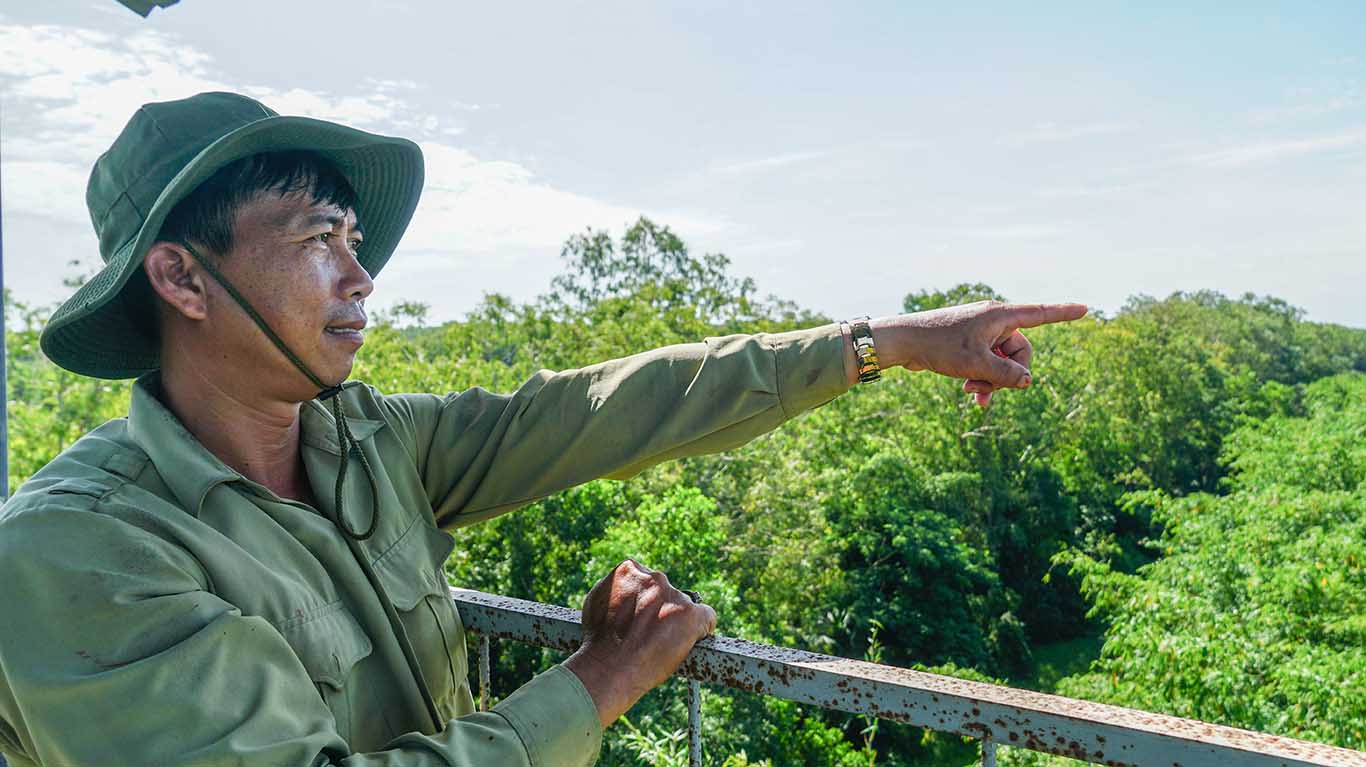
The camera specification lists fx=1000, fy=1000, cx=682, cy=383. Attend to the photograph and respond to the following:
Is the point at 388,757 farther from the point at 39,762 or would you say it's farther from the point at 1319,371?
the point at 1319,371

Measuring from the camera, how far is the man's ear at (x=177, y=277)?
1542 mm

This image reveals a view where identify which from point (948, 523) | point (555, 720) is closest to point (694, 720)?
point (555, 720)

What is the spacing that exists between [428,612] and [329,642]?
280mm

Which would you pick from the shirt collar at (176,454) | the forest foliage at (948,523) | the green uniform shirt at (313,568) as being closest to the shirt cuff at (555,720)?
the green uniform shirt at (313,568)

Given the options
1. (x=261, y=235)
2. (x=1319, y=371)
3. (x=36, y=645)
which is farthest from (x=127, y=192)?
(x=1319, y=371)

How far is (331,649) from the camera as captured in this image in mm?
1457

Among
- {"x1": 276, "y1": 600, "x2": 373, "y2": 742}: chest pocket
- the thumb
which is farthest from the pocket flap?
the thumb

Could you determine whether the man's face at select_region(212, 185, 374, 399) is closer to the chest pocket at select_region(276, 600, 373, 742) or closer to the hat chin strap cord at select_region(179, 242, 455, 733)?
the hat chin strap cord at select_region(179, 242, 455, 733)

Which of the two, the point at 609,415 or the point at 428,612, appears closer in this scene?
the point at 428,612

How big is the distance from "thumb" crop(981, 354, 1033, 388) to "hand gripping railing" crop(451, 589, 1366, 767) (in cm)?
60

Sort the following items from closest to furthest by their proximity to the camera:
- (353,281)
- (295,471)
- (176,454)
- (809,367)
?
(176,454) < (353,281) < (295,471) < (809,367)

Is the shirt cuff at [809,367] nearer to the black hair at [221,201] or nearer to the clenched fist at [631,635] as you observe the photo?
the clenched fist at [631,635]

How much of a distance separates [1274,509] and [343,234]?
2145 cm

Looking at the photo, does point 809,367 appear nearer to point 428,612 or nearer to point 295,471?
point 428,612
